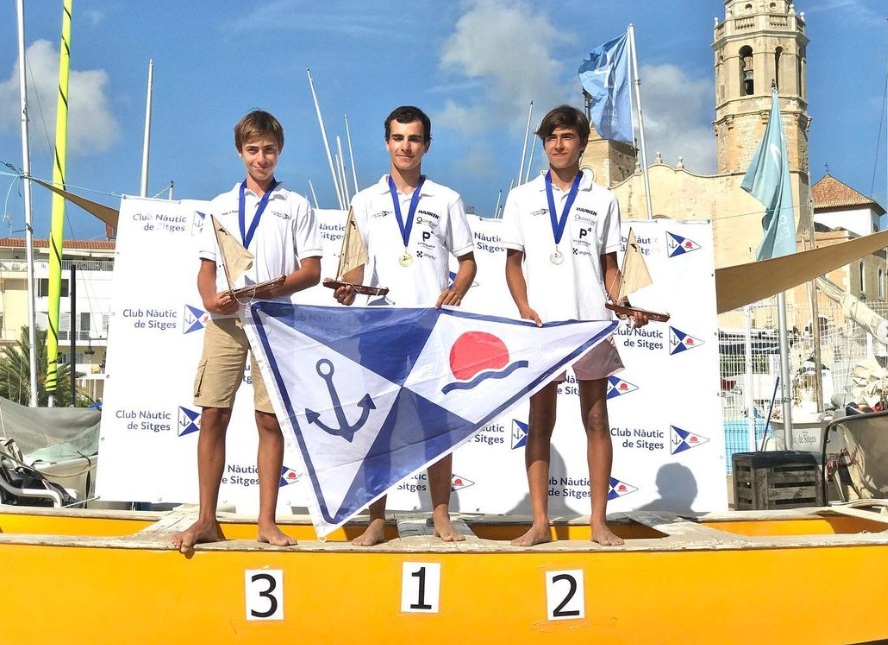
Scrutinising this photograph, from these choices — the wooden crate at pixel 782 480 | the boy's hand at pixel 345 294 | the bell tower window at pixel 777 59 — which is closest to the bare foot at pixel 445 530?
the boy's hand at pixel 345 294

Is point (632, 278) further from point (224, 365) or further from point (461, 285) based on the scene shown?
point (224, 365)

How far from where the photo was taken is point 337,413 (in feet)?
14.2

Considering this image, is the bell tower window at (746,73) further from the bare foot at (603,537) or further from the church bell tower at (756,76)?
the bare foot at (603,537)

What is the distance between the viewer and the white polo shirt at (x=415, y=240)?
15.0 ft

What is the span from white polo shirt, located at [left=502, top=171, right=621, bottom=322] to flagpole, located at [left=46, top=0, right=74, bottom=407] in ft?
40.9

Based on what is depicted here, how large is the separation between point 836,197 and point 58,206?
8407cm

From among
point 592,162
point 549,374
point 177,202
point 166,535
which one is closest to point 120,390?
point 177,202

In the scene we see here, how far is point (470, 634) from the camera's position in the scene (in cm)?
403

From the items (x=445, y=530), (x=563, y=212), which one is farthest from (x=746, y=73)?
(x=445, y=530)

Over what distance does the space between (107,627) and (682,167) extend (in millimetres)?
63627

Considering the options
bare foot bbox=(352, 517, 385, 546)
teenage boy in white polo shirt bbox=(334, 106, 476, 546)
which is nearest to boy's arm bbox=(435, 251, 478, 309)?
teenage boy in white polo shirt bbox=(334, 106, 476, 546)

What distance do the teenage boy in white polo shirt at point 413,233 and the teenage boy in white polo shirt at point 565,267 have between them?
0.94ft

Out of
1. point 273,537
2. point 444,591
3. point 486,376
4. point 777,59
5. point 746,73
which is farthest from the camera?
point 746,73

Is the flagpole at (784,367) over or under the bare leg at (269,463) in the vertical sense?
over
